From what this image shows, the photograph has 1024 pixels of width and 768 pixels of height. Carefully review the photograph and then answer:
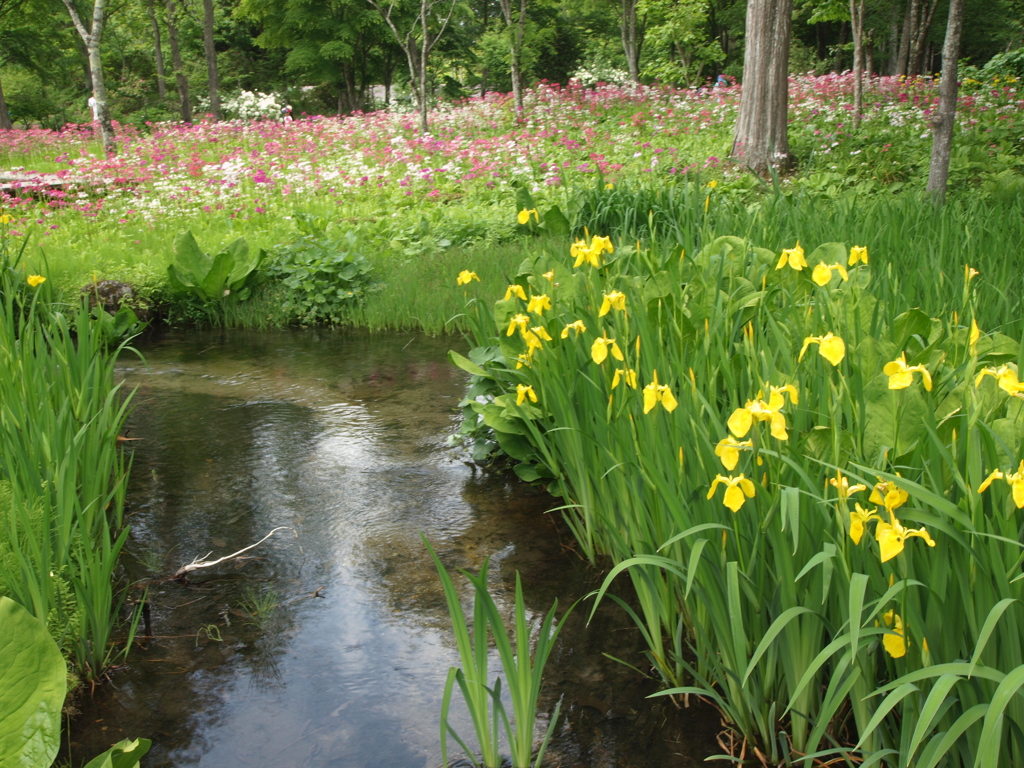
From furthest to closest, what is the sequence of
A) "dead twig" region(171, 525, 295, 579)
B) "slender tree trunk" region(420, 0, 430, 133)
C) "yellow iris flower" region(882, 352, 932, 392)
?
1. "slender tree trunk" region(420, 0, 430, 133)
2. "dead twig" region(171, 525, 295, 579)
3. "yellow iris flower" region(882, 352, 932, 392)

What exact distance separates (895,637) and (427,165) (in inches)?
402

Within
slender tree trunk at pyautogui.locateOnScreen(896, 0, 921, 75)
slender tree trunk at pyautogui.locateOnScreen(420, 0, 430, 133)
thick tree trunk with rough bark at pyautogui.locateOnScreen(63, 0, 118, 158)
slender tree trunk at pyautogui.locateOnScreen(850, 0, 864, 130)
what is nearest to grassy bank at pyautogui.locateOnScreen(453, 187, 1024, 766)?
slender tree trunk at pyautogui.locateOnScreen(850, 0, 864, 130)

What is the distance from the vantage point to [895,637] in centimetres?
128

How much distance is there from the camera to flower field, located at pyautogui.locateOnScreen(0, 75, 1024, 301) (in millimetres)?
7785

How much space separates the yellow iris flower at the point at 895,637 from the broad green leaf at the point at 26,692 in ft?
4.52

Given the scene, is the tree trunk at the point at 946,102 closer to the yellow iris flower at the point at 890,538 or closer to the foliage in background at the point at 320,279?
the foliage in background at the point at 320,279

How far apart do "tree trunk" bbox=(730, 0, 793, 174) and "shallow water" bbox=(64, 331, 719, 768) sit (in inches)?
254

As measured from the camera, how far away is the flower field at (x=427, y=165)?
7.79m

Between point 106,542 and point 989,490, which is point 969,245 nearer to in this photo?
point 989,490

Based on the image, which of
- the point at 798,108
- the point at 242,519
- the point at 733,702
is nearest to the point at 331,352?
the point at 242,519

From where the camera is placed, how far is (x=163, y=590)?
7.95 ft

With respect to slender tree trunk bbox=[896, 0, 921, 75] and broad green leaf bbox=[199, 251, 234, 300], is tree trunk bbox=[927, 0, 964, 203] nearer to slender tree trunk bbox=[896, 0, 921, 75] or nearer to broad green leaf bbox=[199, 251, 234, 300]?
broad green leaf bbox=[199, 251, 234, 300]

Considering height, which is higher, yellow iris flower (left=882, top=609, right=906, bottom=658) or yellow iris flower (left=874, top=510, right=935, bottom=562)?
yellow iris flower (left=874, top=510, right=935, bottom=562)

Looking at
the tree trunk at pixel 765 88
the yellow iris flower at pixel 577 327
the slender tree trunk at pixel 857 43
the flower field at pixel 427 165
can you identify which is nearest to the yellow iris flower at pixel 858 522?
the yellow iris flower at pixel 577 327
